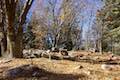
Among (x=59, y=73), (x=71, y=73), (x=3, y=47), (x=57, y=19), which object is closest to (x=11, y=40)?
(x=3, y=47)

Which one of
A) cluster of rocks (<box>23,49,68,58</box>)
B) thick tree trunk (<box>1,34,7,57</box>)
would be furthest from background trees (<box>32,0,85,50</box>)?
thick tree trunk (<box>1,34,7,57</box>)

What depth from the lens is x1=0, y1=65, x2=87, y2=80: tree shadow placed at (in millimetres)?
8602

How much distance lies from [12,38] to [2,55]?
1379mm

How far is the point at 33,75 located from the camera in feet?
28.9

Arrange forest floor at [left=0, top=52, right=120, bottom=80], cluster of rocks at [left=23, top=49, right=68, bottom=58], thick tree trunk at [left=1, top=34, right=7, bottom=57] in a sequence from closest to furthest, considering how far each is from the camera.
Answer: forest floor at [left=0, top=52, right=120, bottom=80] → thick tree trunk at [left=1, top=34, right=7, bottom=57] → cluster of rocks at [left=23, top=49, right=68, bottom=58]

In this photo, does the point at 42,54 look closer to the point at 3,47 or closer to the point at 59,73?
the point at 3,47

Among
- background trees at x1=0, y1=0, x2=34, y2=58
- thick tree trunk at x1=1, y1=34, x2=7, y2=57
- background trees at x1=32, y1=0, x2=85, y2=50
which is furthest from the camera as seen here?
background trees at x1=32, y1=0, x2=85, y2=50

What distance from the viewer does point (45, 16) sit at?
40562 mm

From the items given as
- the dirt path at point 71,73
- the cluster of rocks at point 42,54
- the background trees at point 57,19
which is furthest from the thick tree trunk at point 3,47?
the background trees at point 57,19

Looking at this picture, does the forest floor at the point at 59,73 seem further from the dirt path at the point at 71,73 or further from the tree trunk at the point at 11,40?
the tree trunk at the point at 11,40

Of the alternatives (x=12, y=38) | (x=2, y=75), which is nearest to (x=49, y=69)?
(x=2, y=75)

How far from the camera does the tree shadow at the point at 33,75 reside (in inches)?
339

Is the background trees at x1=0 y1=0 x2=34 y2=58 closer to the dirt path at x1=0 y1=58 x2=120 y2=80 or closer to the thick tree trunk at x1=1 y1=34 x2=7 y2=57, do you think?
the thick tree trunk at x1=1 y1=34 x2=7 y2=57

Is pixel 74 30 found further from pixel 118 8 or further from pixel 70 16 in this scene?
pixel 118 8
